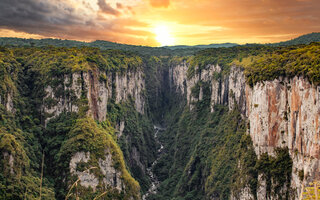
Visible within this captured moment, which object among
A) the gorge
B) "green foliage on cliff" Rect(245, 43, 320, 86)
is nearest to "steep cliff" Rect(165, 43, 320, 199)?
the gorge

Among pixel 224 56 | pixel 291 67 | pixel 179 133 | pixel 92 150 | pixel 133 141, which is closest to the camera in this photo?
pixel 291 67

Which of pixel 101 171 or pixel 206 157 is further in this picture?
pixel 206 157

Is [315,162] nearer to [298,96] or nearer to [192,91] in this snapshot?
[298,96]

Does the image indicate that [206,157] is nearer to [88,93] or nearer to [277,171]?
[277,171]

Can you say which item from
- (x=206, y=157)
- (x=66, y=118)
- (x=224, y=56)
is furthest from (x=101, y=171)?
(x=224, y=56)

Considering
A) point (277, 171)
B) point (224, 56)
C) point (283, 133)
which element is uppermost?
point (224, 56)

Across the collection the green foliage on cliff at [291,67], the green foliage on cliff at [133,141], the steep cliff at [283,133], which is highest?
the green foliage on cliff at [291,67]

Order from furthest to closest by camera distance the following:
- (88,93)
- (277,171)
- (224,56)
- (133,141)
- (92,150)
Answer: (133,141), (224,56), (88,93), (92,150), (277,171)

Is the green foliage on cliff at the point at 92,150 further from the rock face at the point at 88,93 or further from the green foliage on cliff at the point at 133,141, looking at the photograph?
the green foliage on cliff at the point at 133,141

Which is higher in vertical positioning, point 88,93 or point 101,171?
point 88,93

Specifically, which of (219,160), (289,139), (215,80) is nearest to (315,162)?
(289,139)

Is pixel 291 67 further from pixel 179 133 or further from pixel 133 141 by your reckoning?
pixel 179 133

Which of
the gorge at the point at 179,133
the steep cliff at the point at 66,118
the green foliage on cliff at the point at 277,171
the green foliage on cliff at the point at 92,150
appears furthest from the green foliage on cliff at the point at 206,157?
the green foliage on cliff at the point at 92,150
